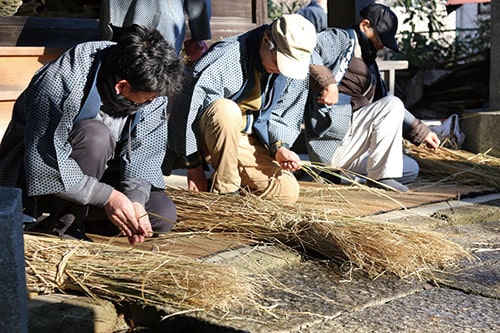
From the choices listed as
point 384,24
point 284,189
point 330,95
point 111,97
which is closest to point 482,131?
point 384,24

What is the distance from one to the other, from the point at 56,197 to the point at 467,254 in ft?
5.41

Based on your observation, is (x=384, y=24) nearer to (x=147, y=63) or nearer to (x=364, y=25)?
(x=364, y=25)

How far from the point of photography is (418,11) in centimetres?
1265

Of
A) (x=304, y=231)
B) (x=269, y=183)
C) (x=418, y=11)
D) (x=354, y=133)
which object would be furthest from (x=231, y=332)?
(x=418, y=11)

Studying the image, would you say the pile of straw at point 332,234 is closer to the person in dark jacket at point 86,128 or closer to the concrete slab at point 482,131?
the person in dark jacket at point 86,128

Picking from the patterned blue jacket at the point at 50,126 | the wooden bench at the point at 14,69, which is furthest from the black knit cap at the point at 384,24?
the patterned blue jacket at the point at 50,126

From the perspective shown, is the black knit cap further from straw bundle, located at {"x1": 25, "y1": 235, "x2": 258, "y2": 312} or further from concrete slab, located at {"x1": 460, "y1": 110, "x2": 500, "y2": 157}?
straw bundle, located at {"x1": 25, "y1": 235, "x2": 258, "y2": 312}

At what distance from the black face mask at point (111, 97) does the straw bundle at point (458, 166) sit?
2.53m

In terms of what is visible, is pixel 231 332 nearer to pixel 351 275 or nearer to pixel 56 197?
pixel 351 275

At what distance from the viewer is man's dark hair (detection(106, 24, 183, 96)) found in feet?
9.33

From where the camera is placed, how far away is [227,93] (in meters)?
4.01

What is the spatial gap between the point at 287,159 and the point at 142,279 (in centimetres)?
151

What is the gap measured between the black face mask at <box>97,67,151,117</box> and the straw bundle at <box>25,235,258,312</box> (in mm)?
569

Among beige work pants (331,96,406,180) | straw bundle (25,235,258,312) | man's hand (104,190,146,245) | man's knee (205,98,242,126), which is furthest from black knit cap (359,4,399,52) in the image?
straw bundle (25,235,258,312)
